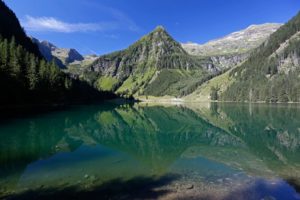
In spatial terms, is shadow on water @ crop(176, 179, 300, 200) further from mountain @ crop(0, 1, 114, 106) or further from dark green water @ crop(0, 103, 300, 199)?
mountain @ crop(0, 1, 114, 106)

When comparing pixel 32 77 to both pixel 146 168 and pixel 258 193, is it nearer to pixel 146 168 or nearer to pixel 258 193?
pixel 146 168

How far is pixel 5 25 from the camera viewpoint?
596 feet

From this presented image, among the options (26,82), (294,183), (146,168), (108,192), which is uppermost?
(26,82)

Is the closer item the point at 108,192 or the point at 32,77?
the point at 108,192

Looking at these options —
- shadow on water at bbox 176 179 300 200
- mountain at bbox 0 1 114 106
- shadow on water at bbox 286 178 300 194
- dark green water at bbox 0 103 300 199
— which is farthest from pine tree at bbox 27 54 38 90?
shadow on water at bbox 286 178 300 194

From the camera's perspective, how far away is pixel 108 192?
69.5 feet

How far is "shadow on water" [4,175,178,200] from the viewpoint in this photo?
66.3 feet

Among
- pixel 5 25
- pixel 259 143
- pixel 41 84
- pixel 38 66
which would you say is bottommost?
pixel 259 143

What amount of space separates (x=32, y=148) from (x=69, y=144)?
627cm

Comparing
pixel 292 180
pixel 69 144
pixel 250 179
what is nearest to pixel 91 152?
pixel 69 144

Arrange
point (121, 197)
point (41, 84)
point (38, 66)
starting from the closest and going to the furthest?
point (121, 197)
point (41, 84)
point (38, 66)

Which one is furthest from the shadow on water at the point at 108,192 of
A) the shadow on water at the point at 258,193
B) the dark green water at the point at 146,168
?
the shadow on water at the point at 258,193

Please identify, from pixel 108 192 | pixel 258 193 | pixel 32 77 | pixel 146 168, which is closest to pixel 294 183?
pixel 258 193

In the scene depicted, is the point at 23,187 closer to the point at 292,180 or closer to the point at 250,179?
the point at 250,179
